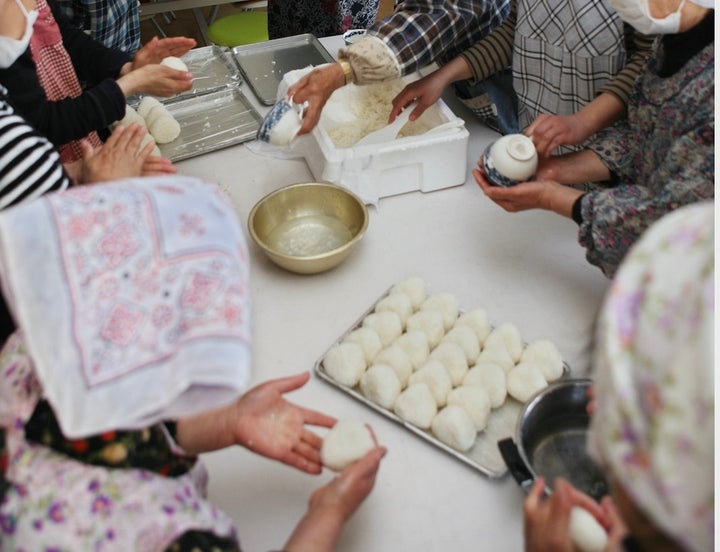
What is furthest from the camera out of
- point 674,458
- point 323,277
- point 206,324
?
point 323,277

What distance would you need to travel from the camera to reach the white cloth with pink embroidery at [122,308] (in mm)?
588

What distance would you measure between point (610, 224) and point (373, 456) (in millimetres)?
671

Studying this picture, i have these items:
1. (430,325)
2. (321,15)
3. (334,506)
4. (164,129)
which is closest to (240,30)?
(321,15)

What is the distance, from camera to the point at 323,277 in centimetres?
145

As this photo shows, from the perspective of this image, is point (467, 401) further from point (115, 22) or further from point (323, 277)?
point (115, 22)

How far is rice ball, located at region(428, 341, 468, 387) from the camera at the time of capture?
1187 mm

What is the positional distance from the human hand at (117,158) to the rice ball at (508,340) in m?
0.85

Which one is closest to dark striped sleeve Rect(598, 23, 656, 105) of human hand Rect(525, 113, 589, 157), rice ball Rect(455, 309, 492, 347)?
human hand Rect(525, 113, 589, 157)

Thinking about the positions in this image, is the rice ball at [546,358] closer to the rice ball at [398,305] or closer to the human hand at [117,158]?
the rice ball at [398,305]

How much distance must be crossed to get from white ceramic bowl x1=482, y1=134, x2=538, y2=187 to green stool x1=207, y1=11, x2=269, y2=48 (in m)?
2.14

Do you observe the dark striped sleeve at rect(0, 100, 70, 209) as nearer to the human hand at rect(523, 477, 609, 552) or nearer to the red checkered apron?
the red checkered apron

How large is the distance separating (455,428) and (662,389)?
0.65 m

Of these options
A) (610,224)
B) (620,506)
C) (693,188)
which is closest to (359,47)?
(610,224)

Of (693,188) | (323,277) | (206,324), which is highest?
(206,324)
